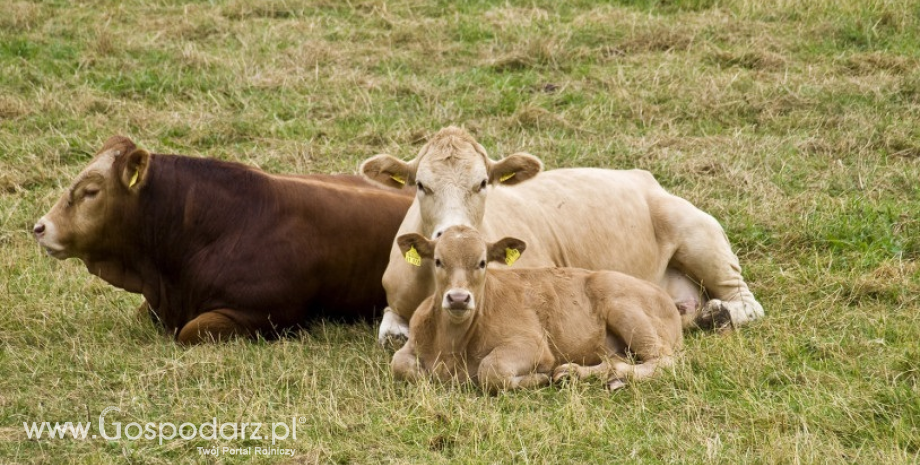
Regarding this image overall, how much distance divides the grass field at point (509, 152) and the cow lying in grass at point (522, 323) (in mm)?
191

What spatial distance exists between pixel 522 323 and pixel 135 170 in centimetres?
288

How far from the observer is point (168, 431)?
666cm

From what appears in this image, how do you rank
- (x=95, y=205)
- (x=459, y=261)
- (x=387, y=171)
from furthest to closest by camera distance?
(x=95, y=205) → (x=387, y=171) → (x=459, y=261)

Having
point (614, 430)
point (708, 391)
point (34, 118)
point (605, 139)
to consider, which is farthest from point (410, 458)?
point (34, 118)

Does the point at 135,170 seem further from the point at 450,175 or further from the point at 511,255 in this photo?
the point at 511,255

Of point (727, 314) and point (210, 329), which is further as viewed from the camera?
point (727, 314)

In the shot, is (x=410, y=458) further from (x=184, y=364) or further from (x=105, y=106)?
(x=105, y=106)

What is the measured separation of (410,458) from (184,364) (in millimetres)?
1871

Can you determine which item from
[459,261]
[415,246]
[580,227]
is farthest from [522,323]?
[580,227]

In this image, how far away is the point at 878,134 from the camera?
12.1 m

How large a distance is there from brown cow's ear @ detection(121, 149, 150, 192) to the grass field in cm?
91

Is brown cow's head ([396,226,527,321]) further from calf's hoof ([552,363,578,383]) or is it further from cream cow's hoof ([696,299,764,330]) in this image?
cream cow's hoof ([696,299,764,330])

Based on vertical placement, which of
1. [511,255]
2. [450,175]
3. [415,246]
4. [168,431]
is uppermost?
[450,175]

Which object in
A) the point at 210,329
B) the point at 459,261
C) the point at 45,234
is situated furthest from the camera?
the point at 45,234
